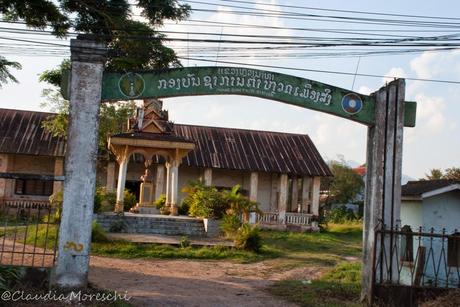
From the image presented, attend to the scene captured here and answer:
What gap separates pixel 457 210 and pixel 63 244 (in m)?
8.98

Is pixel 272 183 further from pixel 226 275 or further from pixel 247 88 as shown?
pixel 247 88

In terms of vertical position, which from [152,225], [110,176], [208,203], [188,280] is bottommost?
[188,280]

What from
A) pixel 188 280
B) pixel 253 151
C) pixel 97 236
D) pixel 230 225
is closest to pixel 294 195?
pixel 253 151

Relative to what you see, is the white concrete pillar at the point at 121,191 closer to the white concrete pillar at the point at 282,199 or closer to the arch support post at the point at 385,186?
the white concrete pillar at the point at 282,199

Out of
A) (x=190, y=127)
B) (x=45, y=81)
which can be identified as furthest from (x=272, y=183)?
(x=45, y=81)

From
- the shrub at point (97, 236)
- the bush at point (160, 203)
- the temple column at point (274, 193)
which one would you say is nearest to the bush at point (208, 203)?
the bush at point (160, 203)

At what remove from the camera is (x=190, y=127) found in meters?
32.4

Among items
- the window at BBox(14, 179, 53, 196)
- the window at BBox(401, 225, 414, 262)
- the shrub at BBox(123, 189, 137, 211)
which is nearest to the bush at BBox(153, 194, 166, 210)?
the shrub at BBox(123, 189, 137, 211)

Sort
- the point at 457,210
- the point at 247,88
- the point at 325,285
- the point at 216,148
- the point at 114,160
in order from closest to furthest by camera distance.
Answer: the point at 247,88
the point at 325,285
the point at 457,210
the point at 114,160
the point at 216,148

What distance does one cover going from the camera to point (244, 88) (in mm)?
9484

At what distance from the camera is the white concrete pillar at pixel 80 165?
8.24m

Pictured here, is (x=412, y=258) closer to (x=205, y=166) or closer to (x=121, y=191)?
(x=121, y=191)

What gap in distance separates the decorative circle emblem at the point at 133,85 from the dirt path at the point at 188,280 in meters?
3.41

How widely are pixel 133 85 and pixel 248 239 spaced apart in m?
9.22
